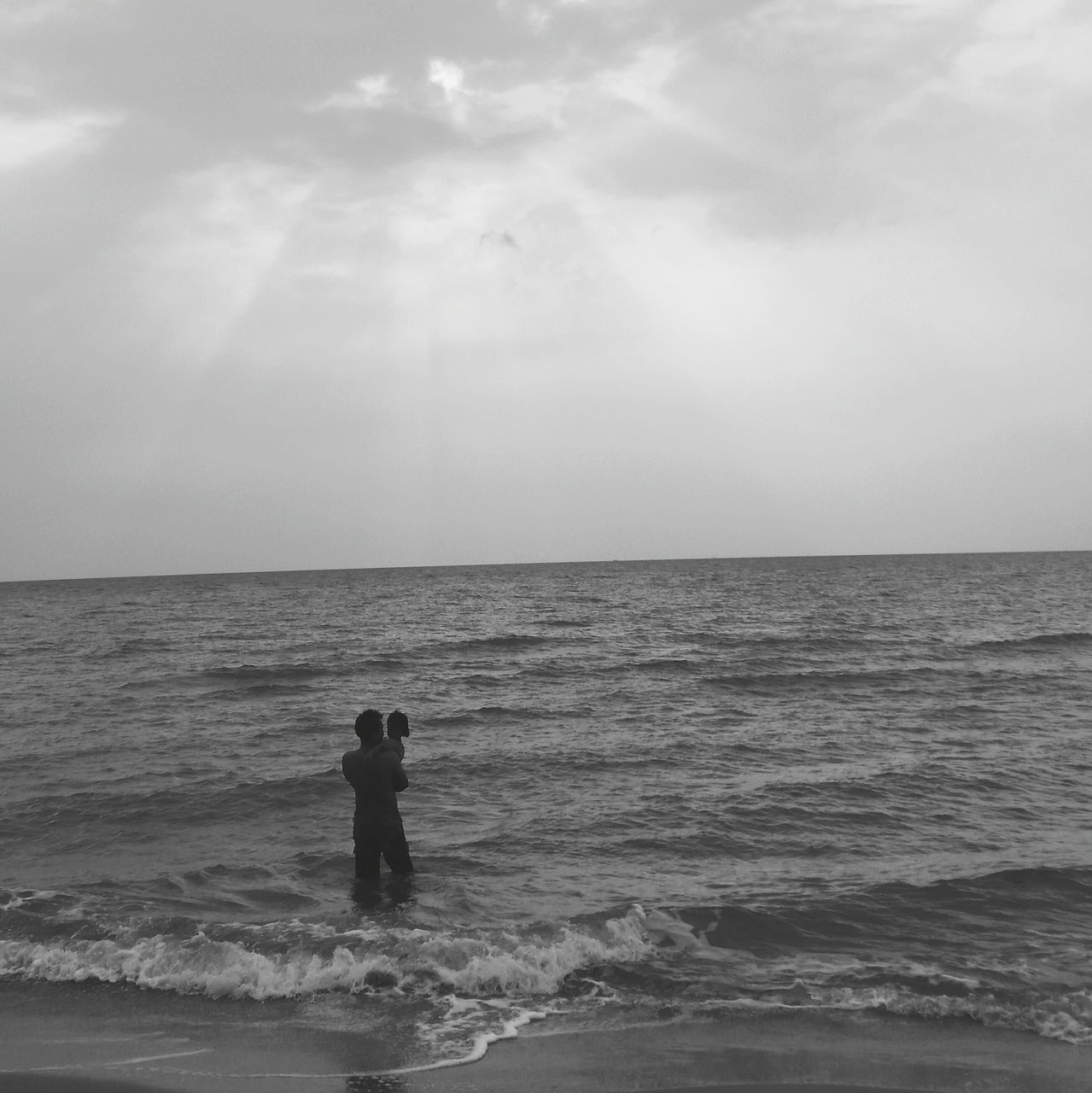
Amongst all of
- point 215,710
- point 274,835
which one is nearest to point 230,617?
point 215,710

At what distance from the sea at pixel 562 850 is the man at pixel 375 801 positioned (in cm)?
33

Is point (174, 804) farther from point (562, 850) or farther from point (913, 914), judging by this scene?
point (913, 914)

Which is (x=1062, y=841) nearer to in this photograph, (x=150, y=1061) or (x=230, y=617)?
(x=150, y=1061)

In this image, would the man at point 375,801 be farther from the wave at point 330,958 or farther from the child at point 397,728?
the wave at point 330,958

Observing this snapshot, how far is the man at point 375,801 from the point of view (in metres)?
9.92

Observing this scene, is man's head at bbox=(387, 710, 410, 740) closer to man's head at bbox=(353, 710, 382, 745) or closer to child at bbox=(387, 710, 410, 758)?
child at bbox=(387, 710, 410, 758)

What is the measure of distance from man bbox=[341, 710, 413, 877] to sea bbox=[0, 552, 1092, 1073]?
328 mm

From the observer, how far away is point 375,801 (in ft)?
32.9

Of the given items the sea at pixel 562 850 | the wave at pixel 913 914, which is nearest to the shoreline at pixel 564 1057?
the sea at pixel 562 850

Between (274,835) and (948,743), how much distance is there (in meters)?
11.5

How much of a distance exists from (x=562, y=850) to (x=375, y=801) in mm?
2472

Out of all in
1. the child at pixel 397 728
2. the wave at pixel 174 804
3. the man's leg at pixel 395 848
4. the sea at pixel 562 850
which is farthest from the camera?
the wave at pixel 174 804

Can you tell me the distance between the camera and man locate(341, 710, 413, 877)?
9922 millimetres

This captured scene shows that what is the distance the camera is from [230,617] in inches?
2277
